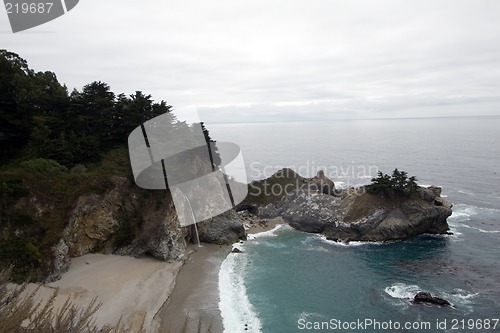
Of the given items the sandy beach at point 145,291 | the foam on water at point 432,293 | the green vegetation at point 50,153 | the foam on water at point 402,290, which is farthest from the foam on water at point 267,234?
the foam on water at point 432,293

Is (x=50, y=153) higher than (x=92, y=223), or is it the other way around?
(x=50, y=153)

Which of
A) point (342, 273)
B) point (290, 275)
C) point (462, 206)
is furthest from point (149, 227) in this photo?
point (462, 206)

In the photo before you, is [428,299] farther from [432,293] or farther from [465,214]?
[465,214]

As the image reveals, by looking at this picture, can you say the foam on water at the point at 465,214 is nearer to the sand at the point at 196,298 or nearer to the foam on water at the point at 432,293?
the foam on water at the point at 432,293

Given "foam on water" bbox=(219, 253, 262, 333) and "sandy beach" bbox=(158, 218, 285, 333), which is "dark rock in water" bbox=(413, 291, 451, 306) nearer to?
"foam on water" bbox=(219, 253, 262, 333)

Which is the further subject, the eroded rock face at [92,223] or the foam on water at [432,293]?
the eroded rock face at [92,223]

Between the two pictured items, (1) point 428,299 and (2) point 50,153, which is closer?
(1) point 428,299

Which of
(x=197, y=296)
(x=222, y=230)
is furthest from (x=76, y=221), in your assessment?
(x=222, y=230)
